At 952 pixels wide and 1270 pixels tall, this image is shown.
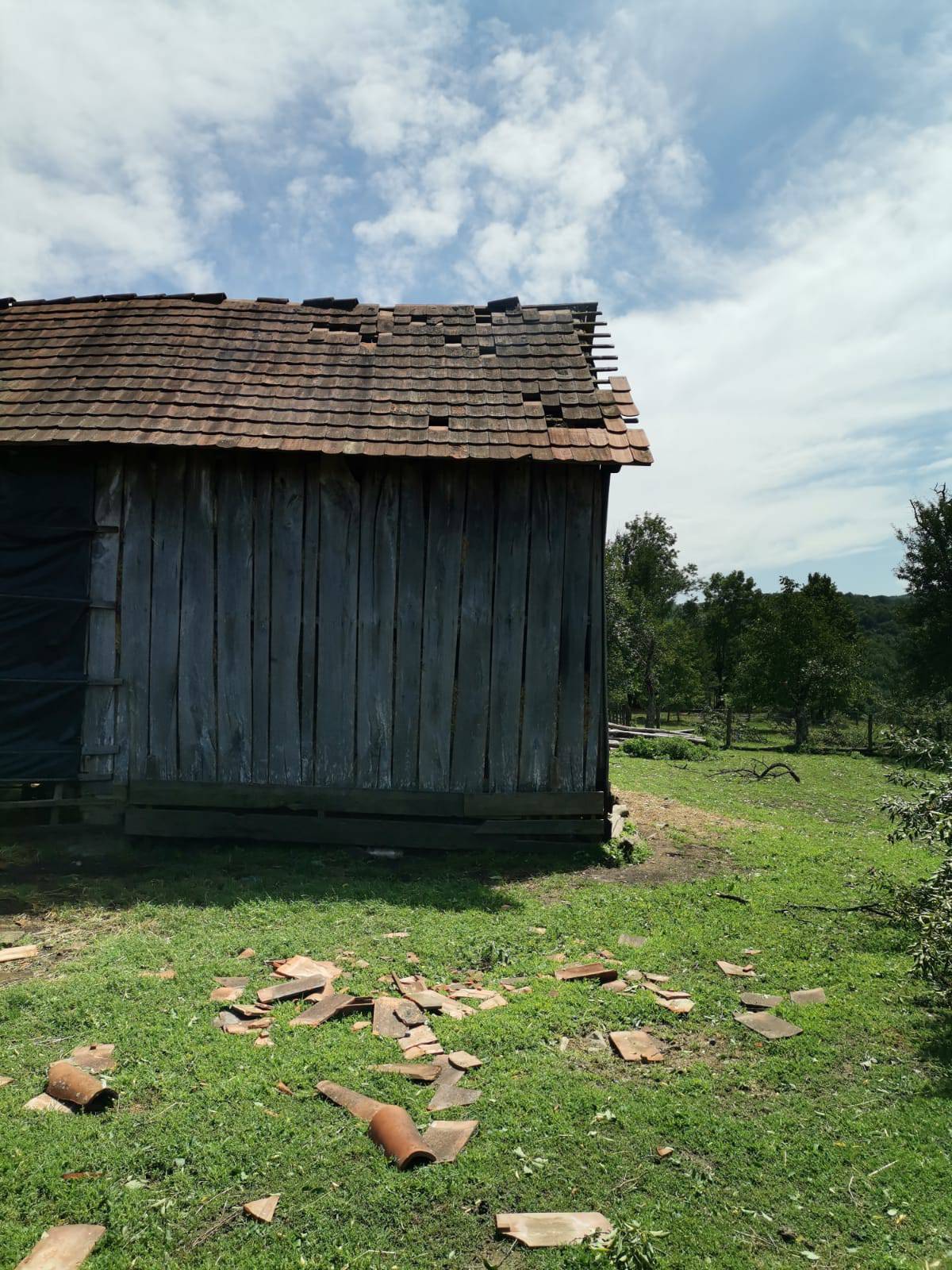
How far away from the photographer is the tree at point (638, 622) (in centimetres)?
3250

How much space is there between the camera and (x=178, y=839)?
870 cm

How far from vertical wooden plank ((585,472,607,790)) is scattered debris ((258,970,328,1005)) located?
13.9ft

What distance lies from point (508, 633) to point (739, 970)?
408 cm

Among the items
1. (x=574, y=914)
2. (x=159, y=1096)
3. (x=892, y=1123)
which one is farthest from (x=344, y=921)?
(x=892, y=1123)

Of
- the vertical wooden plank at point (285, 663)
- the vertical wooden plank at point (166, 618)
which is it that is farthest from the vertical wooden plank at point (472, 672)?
the vertical wooden plank at point (166, 618)

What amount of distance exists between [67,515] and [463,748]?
4715mm

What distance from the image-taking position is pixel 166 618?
854 centimetres

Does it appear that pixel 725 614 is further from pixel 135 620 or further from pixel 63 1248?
pixel 63 1248

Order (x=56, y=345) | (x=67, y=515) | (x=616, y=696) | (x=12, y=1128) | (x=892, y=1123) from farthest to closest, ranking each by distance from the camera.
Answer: (x=616, y=696)
(x=56, y=345)
(x=67, y=515)
(x=892, y=1123)
(x=12, y=1128)

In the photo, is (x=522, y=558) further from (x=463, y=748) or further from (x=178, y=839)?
(x=178, y=839)

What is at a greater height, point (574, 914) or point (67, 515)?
point (67, 515)

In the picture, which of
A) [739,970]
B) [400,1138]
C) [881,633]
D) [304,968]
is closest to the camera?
[400,1138]

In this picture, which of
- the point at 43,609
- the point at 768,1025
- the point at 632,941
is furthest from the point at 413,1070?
the point at 43,609

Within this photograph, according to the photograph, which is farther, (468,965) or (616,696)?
(616,696)
